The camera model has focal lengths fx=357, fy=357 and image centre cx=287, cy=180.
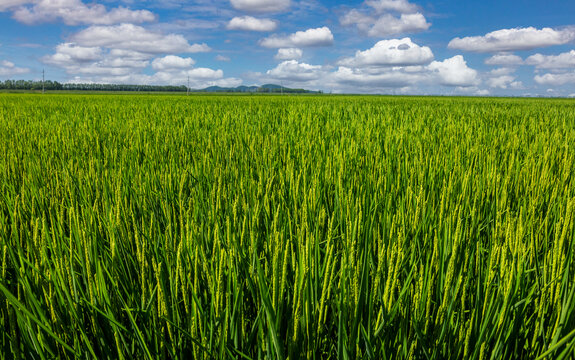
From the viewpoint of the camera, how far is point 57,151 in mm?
2303

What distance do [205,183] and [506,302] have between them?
126 cm

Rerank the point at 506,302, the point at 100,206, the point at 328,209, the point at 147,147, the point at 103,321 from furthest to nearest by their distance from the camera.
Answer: the point at 147,147 → the point at 100,206 → the point at 328,209 → the point at 103,321 → the point at 506,302

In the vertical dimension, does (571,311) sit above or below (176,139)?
below

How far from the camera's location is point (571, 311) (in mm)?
605

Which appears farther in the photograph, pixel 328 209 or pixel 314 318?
pixel 328 209

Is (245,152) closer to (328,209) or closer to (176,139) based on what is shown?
(176,139)

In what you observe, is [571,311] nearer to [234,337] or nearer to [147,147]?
[234,337]

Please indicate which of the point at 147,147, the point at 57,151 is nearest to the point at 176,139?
the point at 147,147

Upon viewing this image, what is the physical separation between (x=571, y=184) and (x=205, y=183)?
1707 mm

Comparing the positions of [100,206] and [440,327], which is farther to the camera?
[100,206]

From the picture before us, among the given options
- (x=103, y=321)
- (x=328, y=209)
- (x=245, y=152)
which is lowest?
(x=103, y=321)

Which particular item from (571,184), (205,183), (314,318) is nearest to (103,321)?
(314,318)

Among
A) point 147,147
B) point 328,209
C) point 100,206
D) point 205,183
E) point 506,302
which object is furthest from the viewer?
Answer: point 147,147

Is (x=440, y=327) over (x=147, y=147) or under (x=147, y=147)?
under
